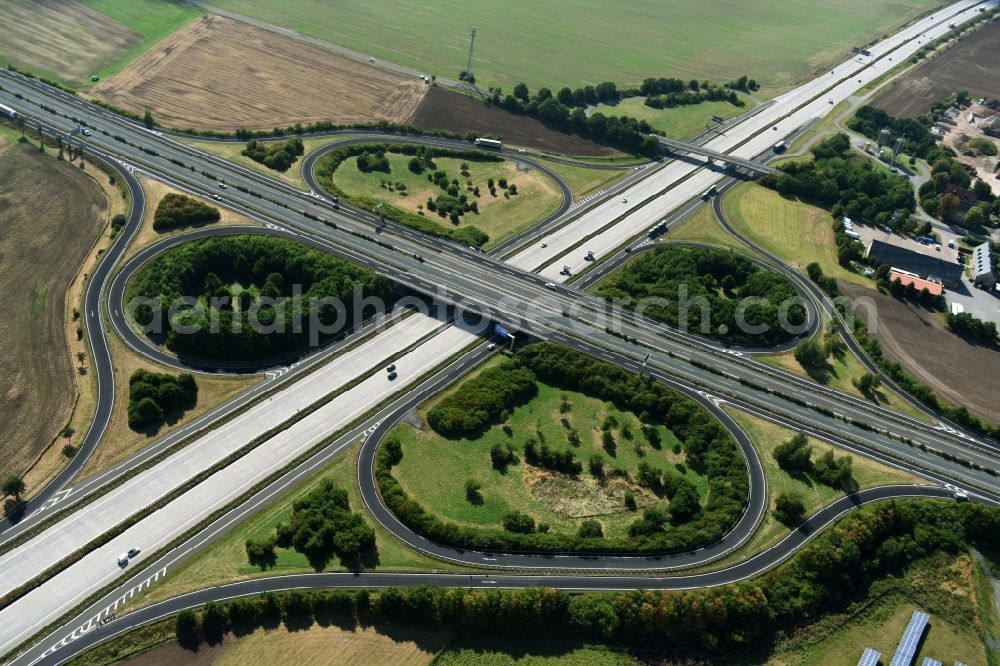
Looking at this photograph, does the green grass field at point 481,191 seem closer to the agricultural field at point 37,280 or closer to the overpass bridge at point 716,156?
the overpass bridge at point 716,156

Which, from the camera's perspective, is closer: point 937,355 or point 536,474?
point 536,474

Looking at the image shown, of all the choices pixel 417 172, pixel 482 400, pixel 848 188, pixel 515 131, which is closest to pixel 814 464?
pixel 482 400

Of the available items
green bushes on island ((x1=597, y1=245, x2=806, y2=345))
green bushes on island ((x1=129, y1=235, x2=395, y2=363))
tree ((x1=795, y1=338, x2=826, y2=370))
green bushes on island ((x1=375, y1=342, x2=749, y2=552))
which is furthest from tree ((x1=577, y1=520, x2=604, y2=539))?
green bushes on island ((x1=129, y1=235, x2=395, y2=363))

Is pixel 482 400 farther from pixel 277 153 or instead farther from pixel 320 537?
pixel 277 153

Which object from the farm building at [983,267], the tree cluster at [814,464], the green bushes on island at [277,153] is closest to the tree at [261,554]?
the tree cluster at [814,464]

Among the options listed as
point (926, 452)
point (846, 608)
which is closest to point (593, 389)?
point (846, 608)
